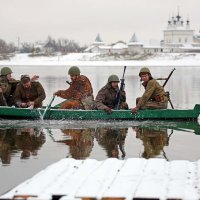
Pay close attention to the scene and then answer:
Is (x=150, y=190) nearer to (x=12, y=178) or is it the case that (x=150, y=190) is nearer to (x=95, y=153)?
(x=12, y=178)

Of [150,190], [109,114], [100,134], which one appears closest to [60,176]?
[150,190]

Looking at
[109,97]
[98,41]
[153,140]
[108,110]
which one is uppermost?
[109,97]

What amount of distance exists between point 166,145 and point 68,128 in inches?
128

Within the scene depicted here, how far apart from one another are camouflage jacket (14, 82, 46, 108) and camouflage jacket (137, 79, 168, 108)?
2.61 m

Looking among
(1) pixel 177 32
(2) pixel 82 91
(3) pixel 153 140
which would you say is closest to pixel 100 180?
(3) pixel 153 140

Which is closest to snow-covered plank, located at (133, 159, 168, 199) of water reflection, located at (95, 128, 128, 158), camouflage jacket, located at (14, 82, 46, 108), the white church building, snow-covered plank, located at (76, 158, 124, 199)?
snow-covered plank, located at (76, 158, 124, 199)

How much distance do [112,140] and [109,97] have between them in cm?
340

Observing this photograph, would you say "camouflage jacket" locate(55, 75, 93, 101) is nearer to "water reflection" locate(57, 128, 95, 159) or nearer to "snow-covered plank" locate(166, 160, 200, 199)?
"water reflection" locate(57, 128, 95, 159)

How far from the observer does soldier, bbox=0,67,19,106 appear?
1489 centimetres

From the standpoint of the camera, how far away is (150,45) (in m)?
160

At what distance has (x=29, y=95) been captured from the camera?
14805mm

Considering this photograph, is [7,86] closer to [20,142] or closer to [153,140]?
[20,142]

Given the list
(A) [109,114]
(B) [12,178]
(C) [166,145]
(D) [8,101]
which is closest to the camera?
(B) [12,178]

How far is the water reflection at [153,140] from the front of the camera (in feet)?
31.3
